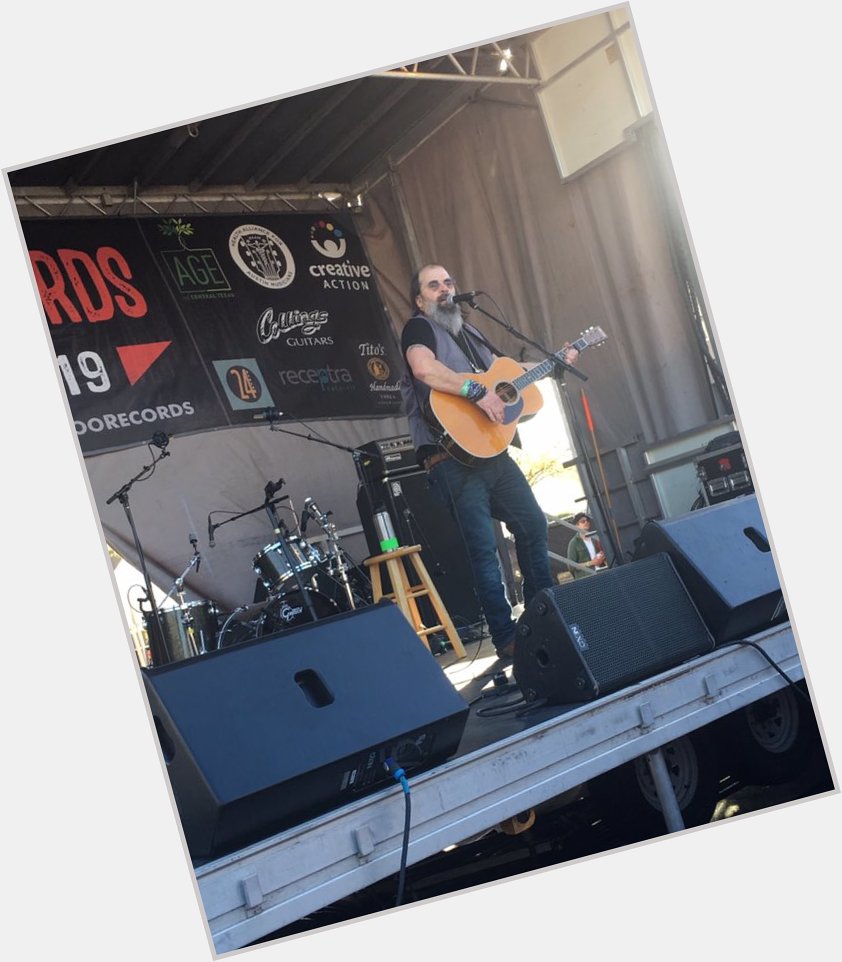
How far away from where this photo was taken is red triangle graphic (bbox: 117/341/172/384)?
166 inches

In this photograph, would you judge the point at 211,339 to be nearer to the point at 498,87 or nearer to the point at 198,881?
the point at 498,87

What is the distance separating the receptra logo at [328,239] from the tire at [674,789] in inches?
114

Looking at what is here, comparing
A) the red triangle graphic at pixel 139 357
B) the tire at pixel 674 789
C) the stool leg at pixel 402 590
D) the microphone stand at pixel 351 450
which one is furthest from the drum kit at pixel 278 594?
the tire at pixel 674 789

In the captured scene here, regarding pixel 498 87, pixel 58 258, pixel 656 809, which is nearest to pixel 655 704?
pixel 656 809

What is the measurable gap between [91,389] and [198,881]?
2818mm

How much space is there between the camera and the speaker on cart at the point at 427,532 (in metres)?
4.43

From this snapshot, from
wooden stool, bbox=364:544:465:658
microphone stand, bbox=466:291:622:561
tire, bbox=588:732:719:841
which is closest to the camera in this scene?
tire, bbox=588:732:719:841

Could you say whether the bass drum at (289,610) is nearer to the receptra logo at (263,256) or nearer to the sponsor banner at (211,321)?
the sponsor banner at (211,321)

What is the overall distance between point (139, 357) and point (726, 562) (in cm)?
267

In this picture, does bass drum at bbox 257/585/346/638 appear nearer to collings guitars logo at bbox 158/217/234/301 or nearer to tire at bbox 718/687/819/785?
collings guitars logo at bbox 158/217/234/301

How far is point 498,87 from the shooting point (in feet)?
11.4

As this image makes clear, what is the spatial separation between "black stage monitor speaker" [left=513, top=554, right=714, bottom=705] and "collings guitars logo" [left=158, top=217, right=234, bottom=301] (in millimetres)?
2692

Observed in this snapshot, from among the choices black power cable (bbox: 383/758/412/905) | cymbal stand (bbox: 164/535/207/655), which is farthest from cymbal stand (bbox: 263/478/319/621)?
black power cable (bbox: 383/758/412/905)

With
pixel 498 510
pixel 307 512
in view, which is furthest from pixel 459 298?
pixel 307 512
